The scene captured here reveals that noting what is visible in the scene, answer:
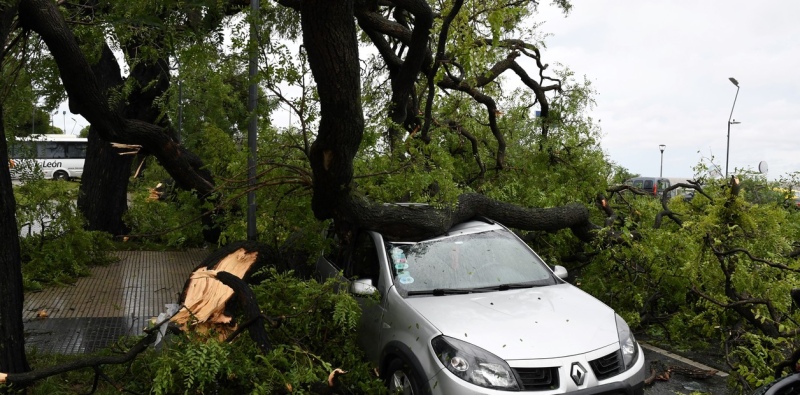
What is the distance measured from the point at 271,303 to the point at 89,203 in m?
11.1

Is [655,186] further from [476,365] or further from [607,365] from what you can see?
[476,365]

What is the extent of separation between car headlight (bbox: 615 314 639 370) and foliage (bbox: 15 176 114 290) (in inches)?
365

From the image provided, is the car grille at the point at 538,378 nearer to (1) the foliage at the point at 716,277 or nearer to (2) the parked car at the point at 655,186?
(1) the foliage at the point at 716,277

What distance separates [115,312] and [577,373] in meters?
6.83

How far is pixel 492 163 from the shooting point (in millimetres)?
10336

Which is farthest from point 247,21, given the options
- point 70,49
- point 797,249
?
point 797,249

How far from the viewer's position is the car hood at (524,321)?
4418 millimetres

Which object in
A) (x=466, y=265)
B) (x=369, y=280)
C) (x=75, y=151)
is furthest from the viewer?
(x=75, y=151)

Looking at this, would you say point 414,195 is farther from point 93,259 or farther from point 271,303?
point 93,259

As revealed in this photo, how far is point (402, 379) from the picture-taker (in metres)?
4.85

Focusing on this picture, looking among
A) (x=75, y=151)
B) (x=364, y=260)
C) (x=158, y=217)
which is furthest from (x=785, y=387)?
(x=75, y=151)

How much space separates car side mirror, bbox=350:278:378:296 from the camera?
520 cm

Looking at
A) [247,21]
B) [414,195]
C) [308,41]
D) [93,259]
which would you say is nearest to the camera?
[308,41]

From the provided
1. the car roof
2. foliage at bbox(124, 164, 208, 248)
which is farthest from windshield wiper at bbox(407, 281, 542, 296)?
foliage at bbox(124, 164, 208, 248)
